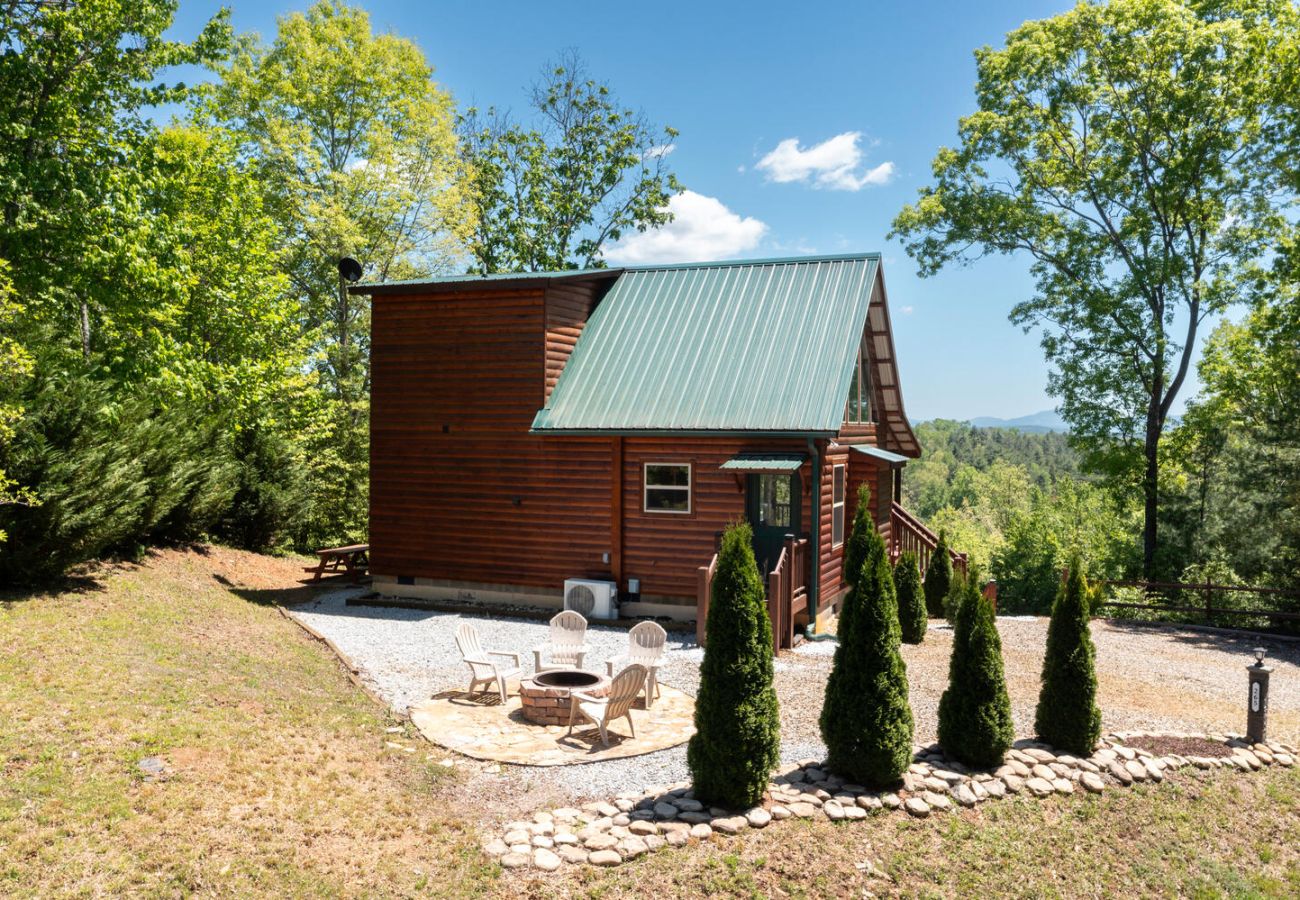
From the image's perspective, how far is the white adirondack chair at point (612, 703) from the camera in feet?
28.5

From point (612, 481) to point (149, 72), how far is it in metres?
11.1

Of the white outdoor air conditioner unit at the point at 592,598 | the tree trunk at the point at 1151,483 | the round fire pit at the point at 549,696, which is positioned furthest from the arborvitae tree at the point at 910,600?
the tree trunk at the point at 1151,483

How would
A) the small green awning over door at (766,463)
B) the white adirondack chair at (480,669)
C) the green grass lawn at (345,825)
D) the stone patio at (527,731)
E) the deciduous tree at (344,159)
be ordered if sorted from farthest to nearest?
1. the deciduous tree at (344,159)
2. the small green awning over door at (766,463)
3. the white adirondack chair at (480,669)
4. the stone patio at (527,731)
5. the green grass lawn at (345,825)

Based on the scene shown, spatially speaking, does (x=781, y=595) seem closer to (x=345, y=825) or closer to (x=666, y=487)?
(x=666, y=487)

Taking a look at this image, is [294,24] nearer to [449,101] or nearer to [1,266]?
[449,101]

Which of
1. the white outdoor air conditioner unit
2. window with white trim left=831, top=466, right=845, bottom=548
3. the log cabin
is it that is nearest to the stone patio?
the log cabin

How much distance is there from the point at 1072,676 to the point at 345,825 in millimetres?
7037

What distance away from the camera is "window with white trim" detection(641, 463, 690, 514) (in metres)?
14.7

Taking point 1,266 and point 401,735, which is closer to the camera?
point 401,735

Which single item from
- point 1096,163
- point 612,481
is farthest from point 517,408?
point 1096,163

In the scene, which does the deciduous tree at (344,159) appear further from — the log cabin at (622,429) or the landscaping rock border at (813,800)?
the landscaping rock border at (813,800)

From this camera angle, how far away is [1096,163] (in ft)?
81.8

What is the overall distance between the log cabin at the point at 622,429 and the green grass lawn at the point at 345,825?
19.9ft

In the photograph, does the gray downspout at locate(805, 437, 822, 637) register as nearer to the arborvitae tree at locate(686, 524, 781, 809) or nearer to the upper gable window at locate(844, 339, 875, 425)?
the upper gable window at locate(844, 339, 875, 425)
